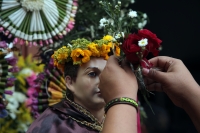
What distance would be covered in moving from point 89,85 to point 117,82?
846 millimetres

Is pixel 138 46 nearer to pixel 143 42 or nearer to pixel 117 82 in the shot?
pixel 143 42

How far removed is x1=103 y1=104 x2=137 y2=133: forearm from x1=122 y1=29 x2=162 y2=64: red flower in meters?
0.20

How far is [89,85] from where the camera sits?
204 cm

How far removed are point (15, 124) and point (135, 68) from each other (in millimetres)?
1674

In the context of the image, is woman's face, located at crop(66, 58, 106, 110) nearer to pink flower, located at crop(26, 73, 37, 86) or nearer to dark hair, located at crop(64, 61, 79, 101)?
dark hair, located at crop(64, 61, 79, 101)

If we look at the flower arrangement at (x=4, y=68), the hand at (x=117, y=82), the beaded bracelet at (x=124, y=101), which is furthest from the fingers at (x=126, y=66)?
the flower arrangement at (x=4, y=68)

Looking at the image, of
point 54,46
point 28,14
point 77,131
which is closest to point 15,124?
point 54,46

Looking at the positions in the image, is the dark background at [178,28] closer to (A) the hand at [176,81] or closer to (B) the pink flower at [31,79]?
(B) the pink flower at [31,79]

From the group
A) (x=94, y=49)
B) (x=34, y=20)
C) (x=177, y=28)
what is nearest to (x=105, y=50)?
(x=94, y=49)

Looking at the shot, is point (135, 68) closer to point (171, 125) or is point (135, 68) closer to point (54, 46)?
point (54, 46)

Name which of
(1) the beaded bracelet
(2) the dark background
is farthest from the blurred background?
(1) the beaded bracelet

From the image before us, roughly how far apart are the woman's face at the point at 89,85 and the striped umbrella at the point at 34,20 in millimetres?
542

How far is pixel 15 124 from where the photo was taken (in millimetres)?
2848

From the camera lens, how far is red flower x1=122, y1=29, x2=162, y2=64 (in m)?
1.33
